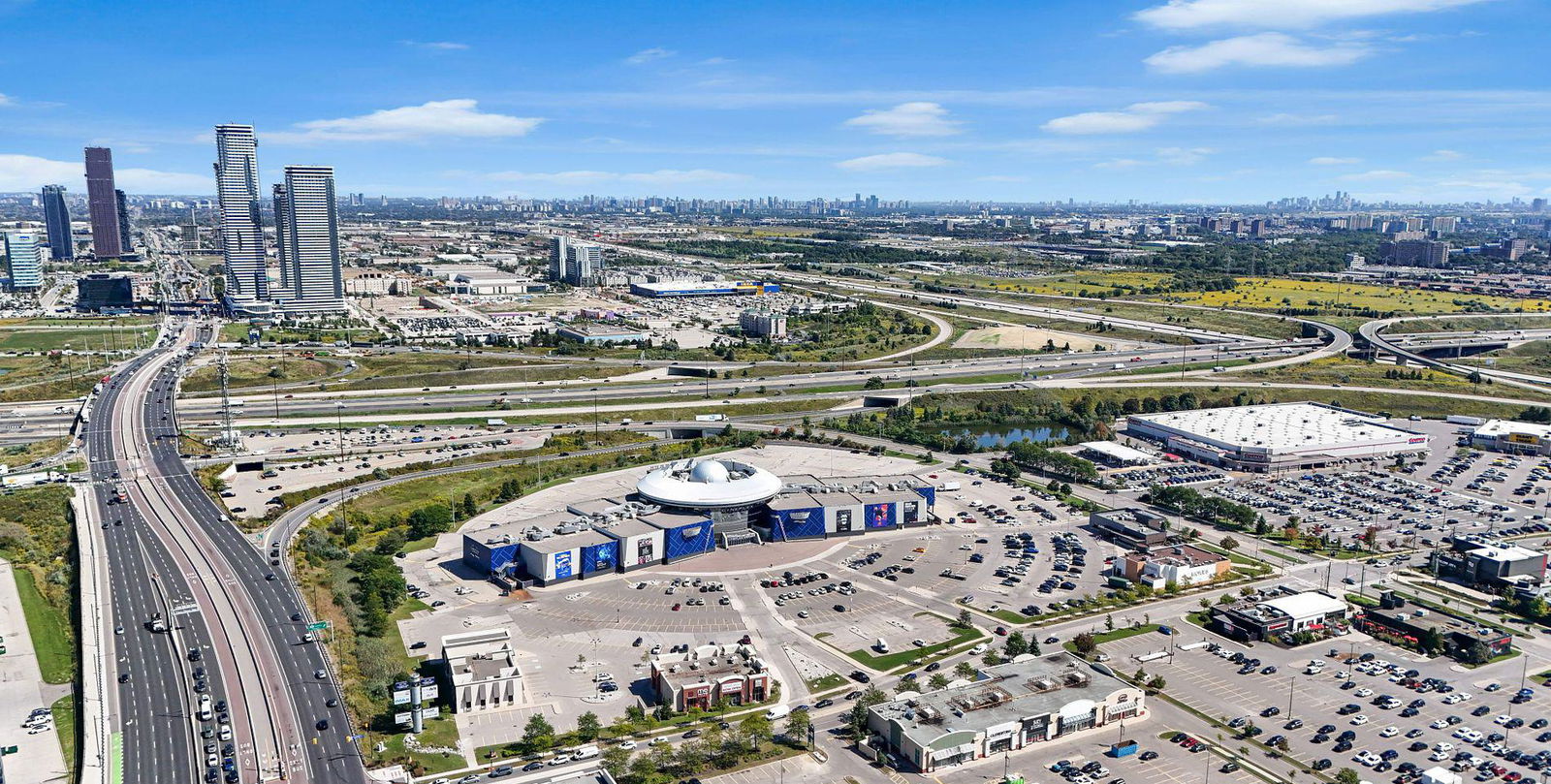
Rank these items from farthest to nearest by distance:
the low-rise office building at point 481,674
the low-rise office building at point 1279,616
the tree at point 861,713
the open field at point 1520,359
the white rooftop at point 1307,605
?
the open field at point 1520,359
the white rooftop at point 1307,605
the low-rise office building at point 1279,616
the low-rise office building at point 481,674
the tree at point 861,713

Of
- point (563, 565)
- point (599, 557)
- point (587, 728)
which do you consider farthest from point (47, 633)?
point (587, 728)

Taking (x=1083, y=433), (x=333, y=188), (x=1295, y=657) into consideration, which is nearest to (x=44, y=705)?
(x=1295, y=657)

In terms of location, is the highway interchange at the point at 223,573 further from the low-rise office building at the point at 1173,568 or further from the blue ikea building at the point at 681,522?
the low-rise office building at the point at 1173,568

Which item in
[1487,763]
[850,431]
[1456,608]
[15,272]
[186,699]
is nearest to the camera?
[1487,763]

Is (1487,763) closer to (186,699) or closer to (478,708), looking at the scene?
(478,708)

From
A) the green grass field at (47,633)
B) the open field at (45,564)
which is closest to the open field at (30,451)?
the open field at (45,564)

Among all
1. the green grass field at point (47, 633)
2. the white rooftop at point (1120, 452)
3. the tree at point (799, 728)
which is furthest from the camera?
the white rooftop at point (1120, 452)
